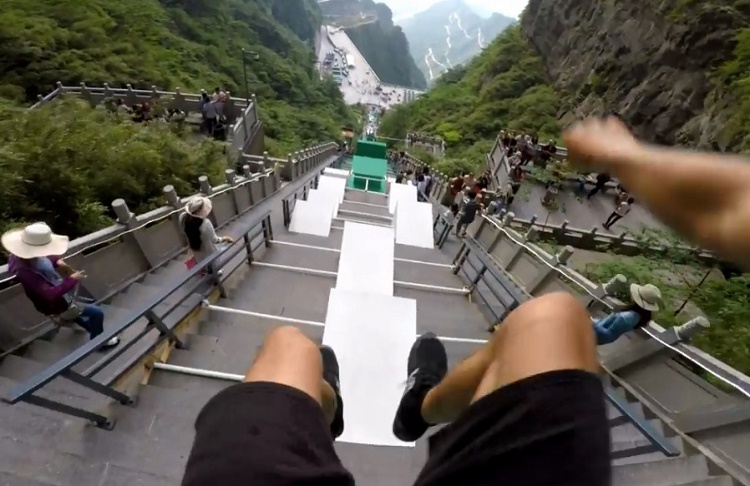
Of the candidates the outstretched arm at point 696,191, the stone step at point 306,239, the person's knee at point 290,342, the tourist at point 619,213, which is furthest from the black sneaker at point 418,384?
the tourist at point 619,213

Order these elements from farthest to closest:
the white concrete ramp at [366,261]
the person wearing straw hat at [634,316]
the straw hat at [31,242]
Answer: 1. the white concrete ramp at [366,261]
2. the person wearing straw hat at [634,316]
3. the straw hat at [31,242]

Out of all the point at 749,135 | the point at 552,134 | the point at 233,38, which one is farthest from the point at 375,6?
the point at 749,135

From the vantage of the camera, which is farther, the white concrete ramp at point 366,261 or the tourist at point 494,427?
the white concrete ramp at point 366,261

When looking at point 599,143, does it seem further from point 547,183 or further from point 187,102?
point 187,102

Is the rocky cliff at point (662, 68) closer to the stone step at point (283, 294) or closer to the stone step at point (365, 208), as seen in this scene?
the stone step at point (365, 208)

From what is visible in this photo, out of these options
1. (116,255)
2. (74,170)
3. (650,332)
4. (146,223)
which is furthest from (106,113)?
(650,332)

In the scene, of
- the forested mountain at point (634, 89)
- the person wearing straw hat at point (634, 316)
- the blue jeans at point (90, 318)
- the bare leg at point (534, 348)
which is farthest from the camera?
the forested mountain at point (634, 89)

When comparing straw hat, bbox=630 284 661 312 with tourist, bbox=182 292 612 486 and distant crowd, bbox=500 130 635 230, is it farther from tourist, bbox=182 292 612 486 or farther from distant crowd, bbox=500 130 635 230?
distant crowd, bbox=500 130 635 230
